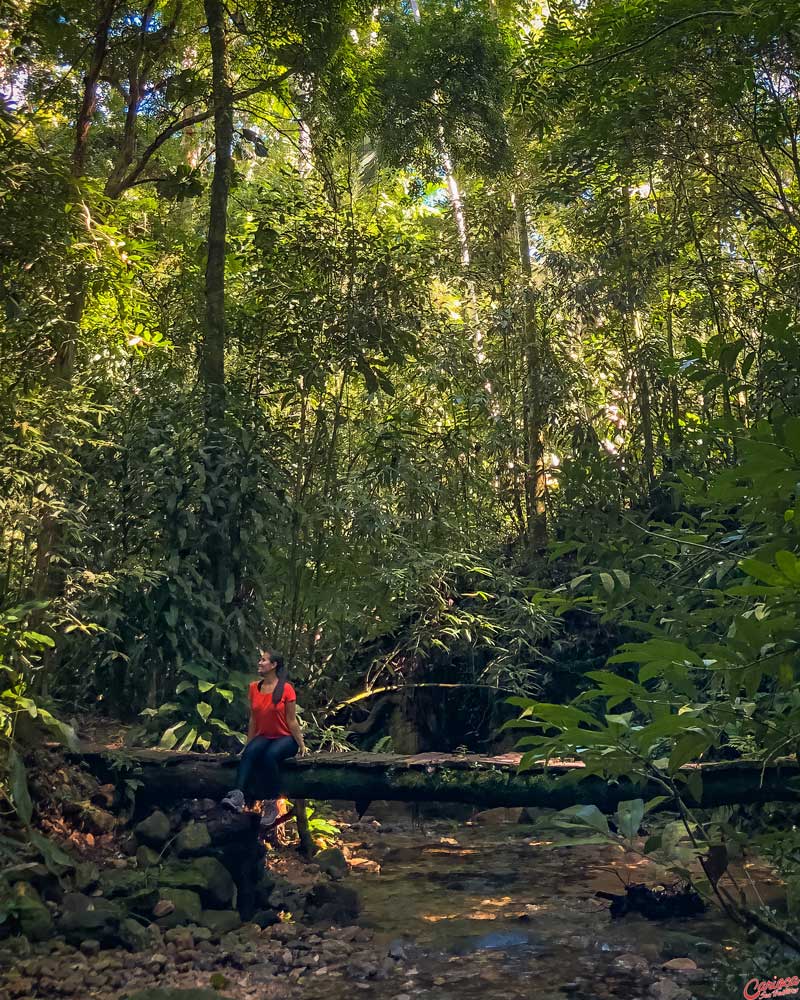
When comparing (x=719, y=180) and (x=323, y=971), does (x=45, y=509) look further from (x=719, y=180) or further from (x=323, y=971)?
(x=719, y=180)

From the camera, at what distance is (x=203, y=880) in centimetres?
530

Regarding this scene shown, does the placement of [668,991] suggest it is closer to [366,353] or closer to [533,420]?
[366,353]

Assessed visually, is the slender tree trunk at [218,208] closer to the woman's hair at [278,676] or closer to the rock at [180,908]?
the woman's hair at [278,676]

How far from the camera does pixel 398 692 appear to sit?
30.2ft

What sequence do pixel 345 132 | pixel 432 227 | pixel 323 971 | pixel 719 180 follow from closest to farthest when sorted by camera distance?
1. pixel 323 971
2. pixel 719 180
3. pixel 345 132
4. pixel 432 227

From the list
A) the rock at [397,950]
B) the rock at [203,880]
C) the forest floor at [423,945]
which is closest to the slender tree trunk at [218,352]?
the rock at [203,880]

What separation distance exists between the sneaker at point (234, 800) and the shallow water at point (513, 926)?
1.06 m

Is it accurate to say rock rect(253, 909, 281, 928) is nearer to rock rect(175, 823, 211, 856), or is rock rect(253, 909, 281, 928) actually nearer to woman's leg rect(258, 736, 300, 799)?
rock rect(175, 823, 211, 856)

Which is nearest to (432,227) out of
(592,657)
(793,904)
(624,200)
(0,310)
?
(624,200)

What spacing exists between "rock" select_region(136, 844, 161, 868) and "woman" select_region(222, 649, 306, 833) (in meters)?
0.58

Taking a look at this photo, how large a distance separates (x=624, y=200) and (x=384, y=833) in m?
6.51

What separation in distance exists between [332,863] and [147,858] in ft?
5.46

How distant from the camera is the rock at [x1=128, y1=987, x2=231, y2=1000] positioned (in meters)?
3.67

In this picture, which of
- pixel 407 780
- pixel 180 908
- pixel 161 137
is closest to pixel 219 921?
pixel 180 908
